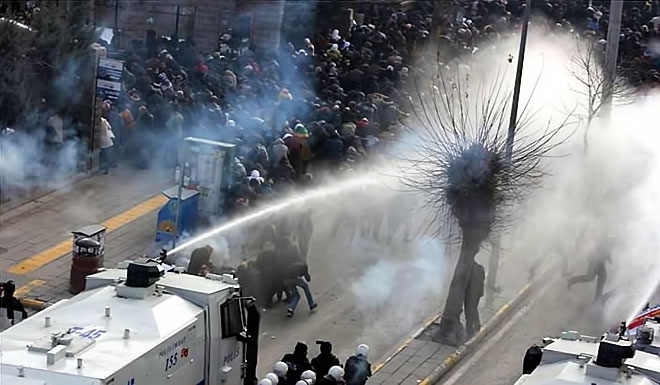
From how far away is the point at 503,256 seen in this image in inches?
746

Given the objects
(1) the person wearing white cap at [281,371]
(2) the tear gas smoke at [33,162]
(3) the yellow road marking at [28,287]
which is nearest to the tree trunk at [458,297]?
(1) the person wearing white cap at [281,371]

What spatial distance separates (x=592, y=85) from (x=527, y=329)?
5571 mm

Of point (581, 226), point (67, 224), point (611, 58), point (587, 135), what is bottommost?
point (67, 224)

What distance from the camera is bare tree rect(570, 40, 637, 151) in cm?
1988

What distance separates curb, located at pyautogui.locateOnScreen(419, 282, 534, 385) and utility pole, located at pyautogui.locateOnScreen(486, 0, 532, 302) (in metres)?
0.32

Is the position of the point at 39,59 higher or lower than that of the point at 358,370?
higher

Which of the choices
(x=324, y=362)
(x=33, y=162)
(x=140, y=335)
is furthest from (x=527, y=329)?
(x=33, y=162)

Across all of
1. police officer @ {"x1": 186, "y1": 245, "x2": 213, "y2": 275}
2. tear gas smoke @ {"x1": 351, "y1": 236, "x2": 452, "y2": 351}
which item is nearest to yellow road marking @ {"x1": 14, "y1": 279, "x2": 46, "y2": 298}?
police officer @ {"x1": 186, "y1": 245, "x2": 213, "y2": 275}

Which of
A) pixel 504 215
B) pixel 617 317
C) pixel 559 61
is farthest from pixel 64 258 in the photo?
pixel 559 61

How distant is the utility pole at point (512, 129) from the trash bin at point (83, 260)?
501cm

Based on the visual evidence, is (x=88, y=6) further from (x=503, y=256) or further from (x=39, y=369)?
(x=39, y=369)

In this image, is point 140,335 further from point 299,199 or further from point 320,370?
point 299,199

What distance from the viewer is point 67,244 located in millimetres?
17781

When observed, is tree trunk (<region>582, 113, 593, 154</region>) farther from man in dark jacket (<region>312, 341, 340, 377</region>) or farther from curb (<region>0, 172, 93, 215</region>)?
man in dark jacket (<region>312, 341, 340, 377</region>)
